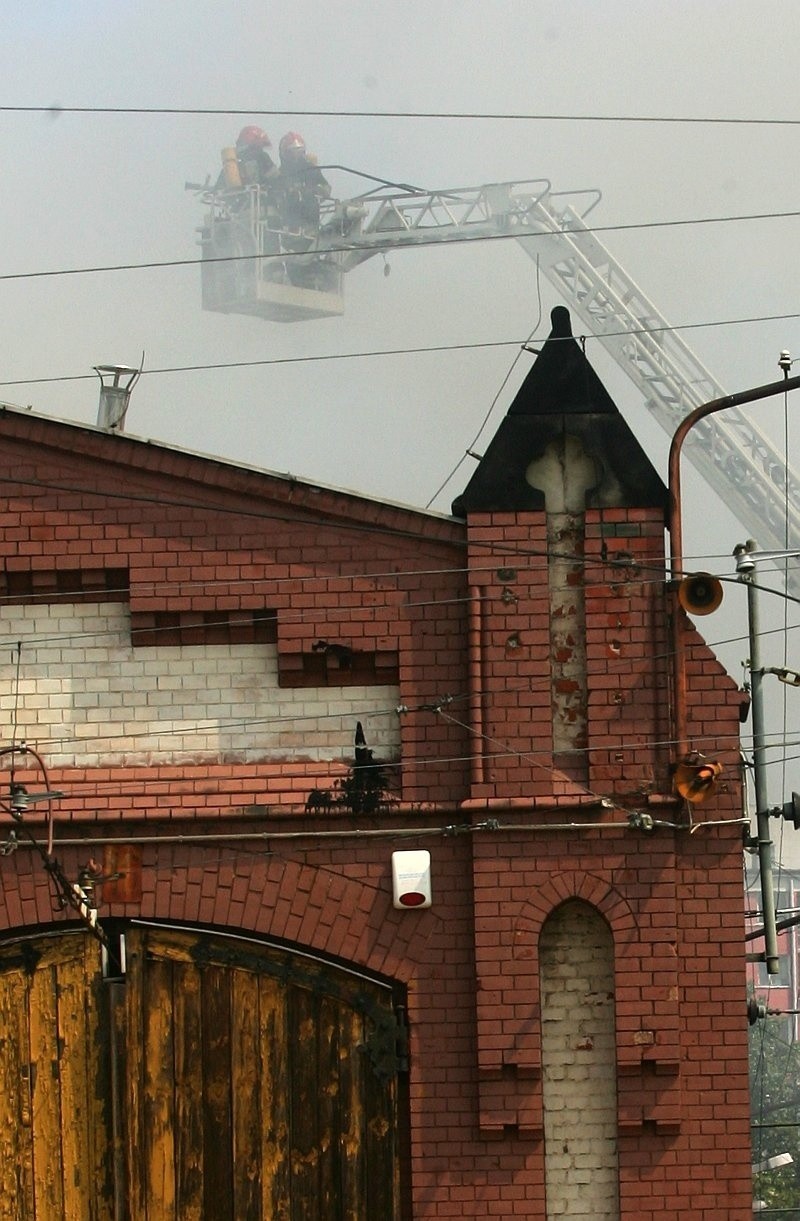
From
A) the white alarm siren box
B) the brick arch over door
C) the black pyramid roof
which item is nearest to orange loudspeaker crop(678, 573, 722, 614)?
the black pyramid roof

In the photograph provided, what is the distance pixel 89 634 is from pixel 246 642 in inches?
43.8

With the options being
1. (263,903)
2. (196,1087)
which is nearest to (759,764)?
(263,903)

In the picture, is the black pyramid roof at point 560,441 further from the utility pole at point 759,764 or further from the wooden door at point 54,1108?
the wooden door at point 54,1108

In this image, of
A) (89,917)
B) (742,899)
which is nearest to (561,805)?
(742,899)

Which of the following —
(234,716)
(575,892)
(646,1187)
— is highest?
(234,716)

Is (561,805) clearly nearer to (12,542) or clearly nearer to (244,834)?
(244,834)

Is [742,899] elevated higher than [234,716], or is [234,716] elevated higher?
[234,716]

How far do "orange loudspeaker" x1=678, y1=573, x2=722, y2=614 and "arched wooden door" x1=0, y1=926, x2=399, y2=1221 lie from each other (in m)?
3.33

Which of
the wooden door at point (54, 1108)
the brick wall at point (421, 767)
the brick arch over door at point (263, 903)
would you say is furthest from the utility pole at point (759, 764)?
the wooden door at point (54, 1108)

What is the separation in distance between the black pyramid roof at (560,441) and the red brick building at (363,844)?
22 millimetres

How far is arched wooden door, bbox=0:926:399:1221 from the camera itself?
11.9 meters

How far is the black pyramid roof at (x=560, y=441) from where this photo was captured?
12.3 metres

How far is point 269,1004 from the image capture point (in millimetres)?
12055

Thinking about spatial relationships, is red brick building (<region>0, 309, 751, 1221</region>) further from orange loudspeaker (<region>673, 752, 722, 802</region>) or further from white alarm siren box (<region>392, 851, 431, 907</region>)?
orange loudspeaker (<region>673, 752, 722, 802</region>)
